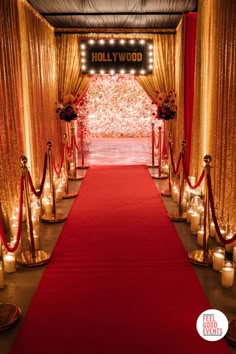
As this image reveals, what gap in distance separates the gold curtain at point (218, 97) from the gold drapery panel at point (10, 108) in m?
2.65

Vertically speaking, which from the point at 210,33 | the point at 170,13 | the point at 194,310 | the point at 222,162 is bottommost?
the point at 194,310

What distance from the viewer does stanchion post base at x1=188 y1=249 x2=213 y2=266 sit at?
4.05 m

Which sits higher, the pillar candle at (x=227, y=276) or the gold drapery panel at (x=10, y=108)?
the gold drapery panel at (x=10, y=108)

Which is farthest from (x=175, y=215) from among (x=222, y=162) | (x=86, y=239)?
(x=86, y=239)

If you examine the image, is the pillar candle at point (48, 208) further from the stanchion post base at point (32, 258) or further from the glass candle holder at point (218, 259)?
the glass candle holder at point (218, 259)

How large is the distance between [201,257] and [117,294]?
1.10 meters

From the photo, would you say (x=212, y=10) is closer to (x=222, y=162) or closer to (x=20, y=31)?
(x=222, y=162)

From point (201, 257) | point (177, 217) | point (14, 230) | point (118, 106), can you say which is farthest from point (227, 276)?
point (118, 106)

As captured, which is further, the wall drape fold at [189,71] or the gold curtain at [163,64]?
the gold curtain at [163,64]

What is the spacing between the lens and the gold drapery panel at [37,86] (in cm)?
643

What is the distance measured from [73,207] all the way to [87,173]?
2549 millimetres

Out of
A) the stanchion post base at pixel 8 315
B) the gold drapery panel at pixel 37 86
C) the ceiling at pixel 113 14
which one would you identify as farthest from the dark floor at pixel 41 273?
the ceiling at pixel 113 14

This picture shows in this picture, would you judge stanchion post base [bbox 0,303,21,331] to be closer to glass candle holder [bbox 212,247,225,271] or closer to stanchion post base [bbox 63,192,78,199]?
glass candle holder [bbox 212,247,225,271]

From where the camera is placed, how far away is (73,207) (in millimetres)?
6164
